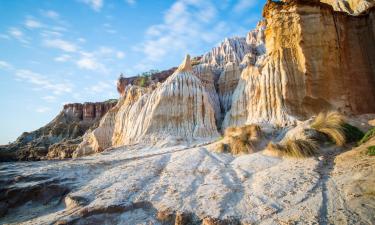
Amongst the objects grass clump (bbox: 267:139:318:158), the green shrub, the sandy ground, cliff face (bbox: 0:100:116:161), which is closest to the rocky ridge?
the sandy ground

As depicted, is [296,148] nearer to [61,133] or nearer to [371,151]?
[371,151]

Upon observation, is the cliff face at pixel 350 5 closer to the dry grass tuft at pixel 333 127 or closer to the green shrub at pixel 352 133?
the dry grass tuft at pixel 333 127

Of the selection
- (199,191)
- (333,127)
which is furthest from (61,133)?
(333,127)

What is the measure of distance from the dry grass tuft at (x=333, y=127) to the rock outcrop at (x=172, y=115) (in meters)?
7.01

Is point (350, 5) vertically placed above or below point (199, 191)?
above

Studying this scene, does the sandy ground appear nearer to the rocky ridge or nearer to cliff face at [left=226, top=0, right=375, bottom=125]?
the rocky ridge

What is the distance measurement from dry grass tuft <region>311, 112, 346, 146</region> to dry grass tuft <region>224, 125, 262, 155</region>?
1966 millimetres

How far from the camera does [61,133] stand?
48.6m

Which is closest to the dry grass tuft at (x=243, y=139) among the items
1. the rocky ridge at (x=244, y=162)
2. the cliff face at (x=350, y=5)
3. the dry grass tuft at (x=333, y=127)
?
the rocky ridge at (x=244, y=162)

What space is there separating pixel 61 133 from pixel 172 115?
3902cm

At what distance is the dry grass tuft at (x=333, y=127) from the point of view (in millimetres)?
8188

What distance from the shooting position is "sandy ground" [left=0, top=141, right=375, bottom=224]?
500 centimetres

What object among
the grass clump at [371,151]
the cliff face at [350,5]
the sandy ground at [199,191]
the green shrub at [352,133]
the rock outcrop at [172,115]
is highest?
the cliff face at [350,5]

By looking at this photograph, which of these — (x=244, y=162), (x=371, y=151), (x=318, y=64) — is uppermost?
(x=318, y=64)
